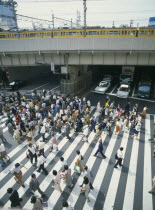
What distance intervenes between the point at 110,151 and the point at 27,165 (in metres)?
5.68

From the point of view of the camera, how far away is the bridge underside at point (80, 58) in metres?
20.4

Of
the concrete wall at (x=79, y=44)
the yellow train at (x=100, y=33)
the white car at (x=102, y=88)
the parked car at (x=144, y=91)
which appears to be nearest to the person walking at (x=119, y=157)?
the concrete wall at (x=79, y=44)

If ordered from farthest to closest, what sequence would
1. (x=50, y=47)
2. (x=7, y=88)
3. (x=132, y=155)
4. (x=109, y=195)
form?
(x=7, y=88)
(x=50, y=47)
(x=132, y=155)
(x=109, y=195)

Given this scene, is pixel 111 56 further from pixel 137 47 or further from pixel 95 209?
pixel 95 209

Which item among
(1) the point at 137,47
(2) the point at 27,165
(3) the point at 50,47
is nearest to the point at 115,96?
(1) the point at 137,47

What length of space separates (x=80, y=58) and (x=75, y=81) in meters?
3.53

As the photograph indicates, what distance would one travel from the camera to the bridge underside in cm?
2038

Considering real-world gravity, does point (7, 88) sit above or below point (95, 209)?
above

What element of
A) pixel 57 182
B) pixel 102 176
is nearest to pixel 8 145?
pixel 57 182

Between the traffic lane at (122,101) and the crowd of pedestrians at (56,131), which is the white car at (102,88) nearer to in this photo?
the traffic lane at (122,101)

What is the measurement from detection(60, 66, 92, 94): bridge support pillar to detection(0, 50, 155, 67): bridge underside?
182cm

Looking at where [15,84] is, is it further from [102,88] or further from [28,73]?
[102,88]

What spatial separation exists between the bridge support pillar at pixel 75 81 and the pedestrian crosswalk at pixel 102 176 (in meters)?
11.5

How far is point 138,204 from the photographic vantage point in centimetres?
742
